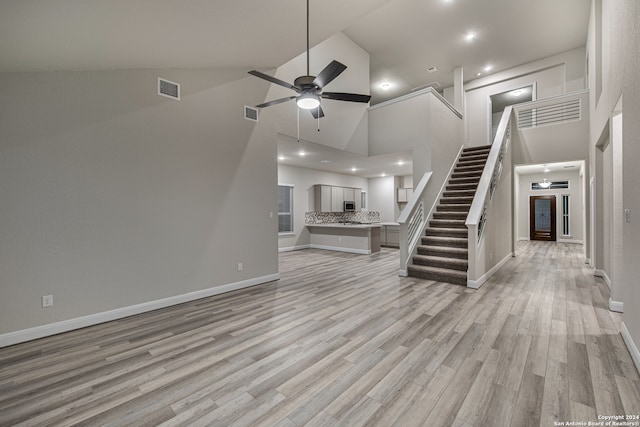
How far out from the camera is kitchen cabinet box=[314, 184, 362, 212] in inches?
378

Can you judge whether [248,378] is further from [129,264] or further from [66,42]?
[66,42]

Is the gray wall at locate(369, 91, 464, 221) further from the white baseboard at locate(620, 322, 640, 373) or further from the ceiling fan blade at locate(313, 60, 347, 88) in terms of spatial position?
the ceiling fan blade at locate(313, 60, 347, 88)

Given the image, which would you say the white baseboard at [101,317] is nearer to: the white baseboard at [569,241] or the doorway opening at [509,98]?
the doorway opening at [509,98]

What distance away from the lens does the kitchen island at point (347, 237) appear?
25.7 ft

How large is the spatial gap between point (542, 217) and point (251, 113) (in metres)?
11.9

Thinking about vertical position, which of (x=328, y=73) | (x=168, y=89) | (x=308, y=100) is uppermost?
(x=168, y=89)

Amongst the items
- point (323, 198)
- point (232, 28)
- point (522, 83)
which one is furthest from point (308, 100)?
point (522, 83)

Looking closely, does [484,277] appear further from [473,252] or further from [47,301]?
[47,301]

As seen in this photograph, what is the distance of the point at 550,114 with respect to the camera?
6.78 metres

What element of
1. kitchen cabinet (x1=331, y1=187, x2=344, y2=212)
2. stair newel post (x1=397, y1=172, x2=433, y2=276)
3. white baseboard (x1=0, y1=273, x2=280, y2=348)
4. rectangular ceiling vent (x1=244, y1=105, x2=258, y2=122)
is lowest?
white baseboard (x1=0, y1=273, x2=280, y2=348)

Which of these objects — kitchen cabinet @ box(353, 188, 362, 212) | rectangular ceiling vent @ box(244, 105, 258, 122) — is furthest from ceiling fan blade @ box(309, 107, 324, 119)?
kitchen cabinet @ box(353, 188, 362, 212)

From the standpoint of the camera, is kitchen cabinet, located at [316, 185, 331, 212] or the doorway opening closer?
the doorway opening

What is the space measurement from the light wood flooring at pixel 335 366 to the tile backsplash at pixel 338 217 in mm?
5673

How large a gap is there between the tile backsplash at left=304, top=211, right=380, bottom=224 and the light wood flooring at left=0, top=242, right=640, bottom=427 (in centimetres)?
567
